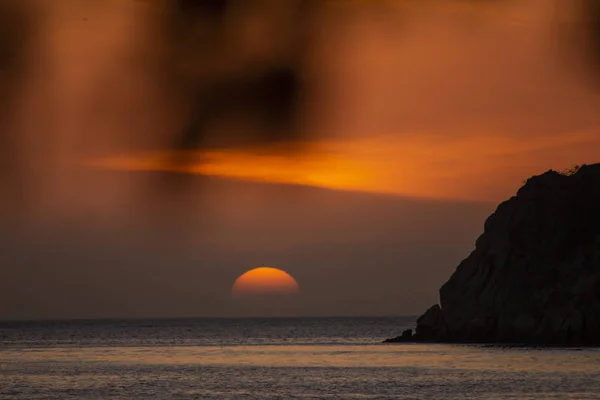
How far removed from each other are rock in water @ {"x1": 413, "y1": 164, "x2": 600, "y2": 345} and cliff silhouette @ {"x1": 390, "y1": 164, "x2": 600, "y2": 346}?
0.11 meters

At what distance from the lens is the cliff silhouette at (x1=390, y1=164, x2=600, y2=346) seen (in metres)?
122

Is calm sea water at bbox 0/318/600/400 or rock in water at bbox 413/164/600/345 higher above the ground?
rock in water at bbox 413/164/600/345

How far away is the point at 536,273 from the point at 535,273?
0.40 ft

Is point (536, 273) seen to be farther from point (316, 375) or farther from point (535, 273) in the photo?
point (316, 375)

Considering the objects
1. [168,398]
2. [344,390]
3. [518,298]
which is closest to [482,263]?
[518,298]

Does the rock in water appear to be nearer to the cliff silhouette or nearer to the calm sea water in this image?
the cliff silhouette

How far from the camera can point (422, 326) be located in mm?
145875

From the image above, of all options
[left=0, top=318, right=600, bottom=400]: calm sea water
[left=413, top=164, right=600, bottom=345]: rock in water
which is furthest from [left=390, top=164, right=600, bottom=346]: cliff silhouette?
[left=0, top=318, right=600, bottom=400]: calm sea water

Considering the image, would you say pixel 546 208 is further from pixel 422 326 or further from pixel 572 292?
pixel 422 326

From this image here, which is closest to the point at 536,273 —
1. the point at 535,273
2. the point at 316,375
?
the point at 535,273

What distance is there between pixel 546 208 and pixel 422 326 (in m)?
25.0

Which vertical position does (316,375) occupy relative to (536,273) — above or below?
below

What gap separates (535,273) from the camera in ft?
421

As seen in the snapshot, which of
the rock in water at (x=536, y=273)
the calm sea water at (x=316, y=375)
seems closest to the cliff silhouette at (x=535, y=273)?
the rock in water at (x=536, y=273)
